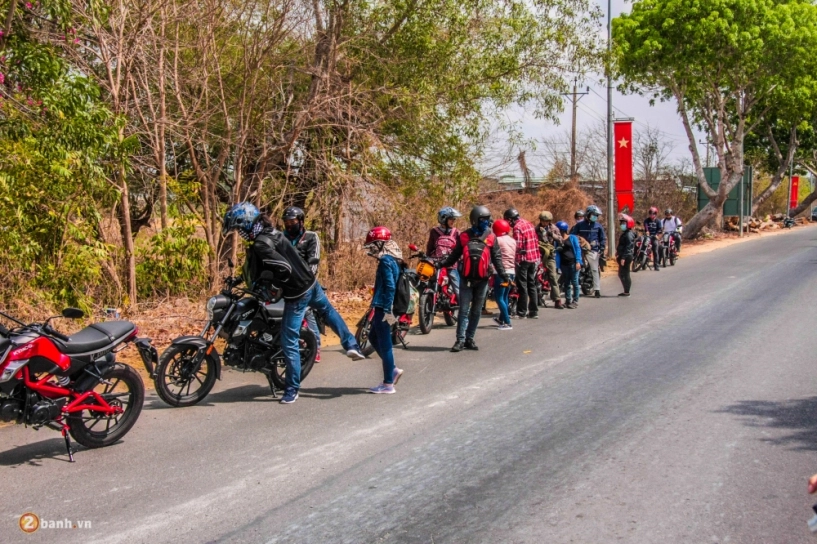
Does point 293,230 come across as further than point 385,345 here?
Yes

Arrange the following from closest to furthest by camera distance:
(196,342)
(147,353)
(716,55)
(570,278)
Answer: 1. (147,353)
2. (196,342)
3. (570,278)
4. (716,55)

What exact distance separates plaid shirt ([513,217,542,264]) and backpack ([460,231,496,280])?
3.28 metres

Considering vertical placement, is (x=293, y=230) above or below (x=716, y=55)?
below

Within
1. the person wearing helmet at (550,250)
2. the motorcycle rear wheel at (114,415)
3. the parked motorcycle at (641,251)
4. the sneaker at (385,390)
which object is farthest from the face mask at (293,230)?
the parked motorcycle at (641,251)

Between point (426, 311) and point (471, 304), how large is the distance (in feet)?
4.62

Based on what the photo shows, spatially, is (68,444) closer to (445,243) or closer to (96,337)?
(96,337)

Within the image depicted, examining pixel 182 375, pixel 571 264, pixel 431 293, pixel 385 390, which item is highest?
pixel 571 264

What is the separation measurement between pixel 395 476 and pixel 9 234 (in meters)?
7.11

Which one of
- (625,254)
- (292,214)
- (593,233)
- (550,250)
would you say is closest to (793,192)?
(625,254)

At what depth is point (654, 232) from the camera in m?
22.8

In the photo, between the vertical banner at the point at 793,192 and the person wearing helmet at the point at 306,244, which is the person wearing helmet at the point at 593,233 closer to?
the person wearing helmet at the point at 306,244

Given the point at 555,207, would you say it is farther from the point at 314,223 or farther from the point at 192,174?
the point at 192,174

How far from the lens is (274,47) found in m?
15.0

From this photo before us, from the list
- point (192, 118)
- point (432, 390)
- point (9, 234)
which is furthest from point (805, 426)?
point (192, 118)
